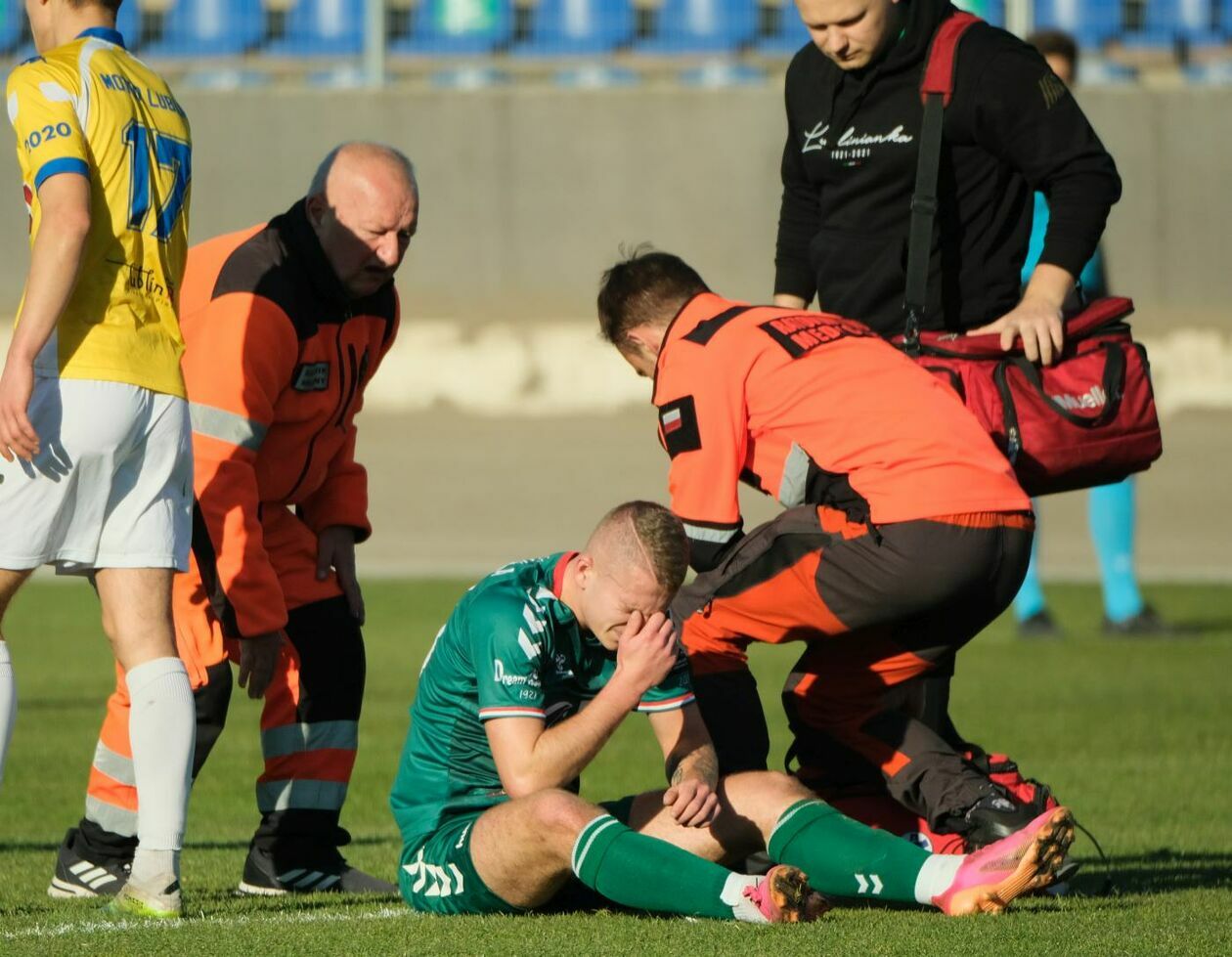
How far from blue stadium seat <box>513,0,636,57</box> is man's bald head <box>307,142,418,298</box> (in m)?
15.8

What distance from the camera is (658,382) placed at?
16.6 ft

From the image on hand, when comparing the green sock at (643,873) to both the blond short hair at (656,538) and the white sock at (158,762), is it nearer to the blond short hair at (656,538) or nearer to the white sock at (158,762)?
the blond short hair at (656,538)

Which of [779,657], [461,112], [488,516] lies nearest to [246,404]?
[779,657]

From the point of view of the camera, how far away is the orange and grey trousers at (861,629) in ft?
15.9

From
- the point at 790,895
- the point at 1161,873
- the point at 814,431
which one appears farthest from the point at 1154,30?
the point at 790,895

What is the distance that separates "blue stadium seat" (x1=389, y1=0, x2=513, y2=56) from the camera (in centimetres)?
2059

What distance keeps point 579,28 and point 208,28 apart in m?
3.83

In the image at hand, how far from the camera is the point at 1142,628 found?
11289 millimetres

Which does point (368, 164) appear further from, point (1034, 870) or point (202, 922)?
point (1034, 870)

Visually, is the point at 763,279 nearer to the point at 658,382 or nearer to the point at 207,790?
the point at 207,790

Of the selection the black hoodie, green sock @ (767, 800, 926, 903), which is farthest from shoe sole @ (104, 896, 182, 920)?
the black hoodie

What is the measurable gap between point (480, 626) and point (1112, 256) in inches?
650

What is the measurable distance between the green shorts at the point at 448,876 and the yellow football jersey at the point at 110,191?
3.98 ft

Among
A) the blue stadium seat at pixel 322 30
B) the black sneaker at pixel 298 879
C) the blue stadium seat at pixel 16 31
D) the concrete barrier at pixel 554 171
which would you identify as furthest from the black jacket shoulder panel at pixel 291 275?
the blue stadium seat at pixel 16 31
